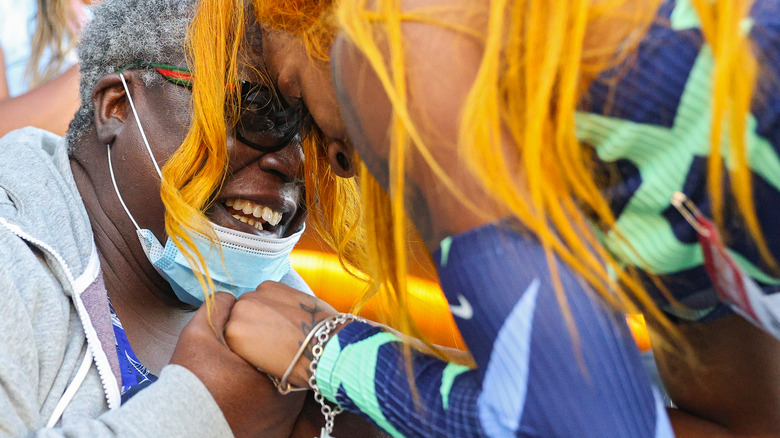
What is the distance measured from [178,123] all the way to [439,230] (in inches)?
36.2

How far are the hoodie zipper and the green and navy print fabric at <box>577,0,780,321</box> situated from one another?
0.93 metres

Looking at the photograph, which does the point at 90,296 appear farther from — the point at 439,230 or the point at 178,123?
the point at 439,230

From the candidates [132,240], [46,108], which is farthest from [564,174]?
[46,108]

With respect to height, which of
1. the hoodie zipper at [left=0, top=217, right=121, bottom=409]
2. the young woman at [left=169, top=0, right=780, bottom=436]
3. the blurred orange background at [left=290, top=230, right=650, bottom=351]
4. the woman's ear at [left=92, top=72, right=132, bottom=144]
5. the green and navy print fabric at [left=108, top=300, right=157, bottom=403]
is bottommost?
the blurred orange background at [left=290, top=230, right=650, bottom=351]

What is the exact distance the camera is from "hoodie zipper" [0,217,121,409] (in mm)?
1288

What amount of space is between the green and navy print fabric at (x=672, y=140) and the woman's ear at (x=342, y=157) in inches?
18.3

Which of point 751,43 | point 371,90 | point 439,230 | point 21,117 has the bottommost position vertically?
point 21,117

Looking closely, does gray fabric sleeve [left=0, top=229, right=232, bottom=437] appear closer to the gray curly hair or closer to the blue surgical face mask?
the blue surgical face mask

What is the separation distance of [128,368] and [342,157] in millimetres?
622

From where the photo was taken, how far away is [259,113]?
1557mm

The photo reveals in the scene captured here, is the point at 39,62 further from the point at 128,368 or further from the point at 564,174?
the point at 564,174

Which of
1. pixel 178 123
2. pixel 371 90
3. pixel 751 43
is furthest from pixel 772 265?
pixel 178 123

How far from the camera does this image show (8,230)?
1.32 m

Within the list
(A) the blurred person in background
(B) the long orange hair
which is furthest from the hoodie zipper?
(A) the blurred person in background
